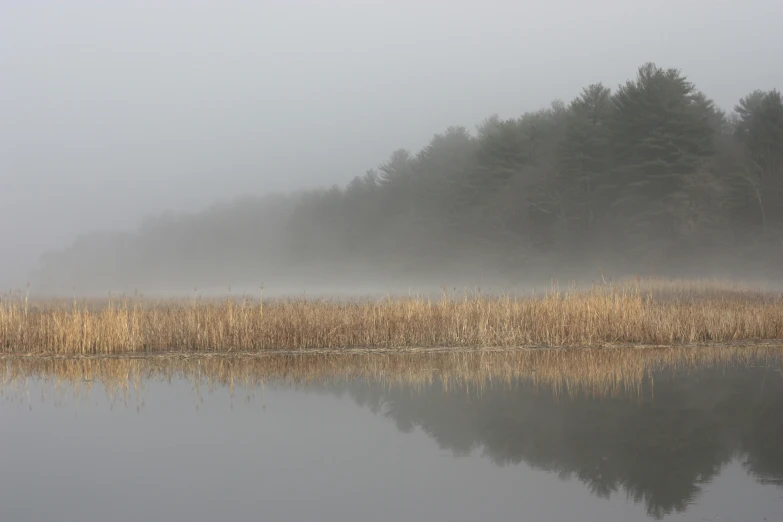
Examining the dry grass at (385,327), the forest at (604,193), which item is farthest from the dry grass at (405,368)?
the forest at (604,193)

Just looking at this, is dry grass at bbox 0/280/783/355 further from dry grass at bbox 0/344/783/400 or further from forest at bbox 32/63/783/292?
forest at bbox 32/63/783/292

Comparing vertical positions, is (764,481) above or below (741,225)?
below

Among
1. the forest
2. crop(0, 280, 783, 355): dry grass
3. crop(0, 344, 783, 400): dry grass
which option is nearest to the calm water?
crop(0, 344, 783, 400): dry grass

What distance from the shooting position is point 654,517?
15.4 ft

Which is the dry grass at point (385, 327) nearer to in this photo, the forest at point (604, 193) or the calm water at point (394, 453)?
the calm water at point (394, 453)

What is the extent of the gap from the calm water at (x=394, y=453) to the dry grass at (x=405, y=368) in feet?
1.64

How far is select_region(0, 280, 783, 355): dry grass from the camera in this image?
12.5 m

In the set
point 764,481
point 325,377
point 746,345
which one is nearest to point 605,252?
point 746,345

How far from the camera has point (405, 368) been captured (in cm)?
1085

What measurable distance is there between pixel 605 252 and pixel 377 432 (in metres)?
37.1

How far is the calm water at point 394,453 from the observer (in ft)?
16.3

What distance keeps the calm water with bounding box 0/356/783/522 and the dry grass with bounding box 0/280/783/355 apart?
329 cm

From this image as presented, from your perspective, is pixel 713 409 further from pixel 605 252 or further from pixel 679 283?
pixel 605 252

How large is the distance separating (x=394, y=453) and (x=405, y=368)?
4493 millimetres
